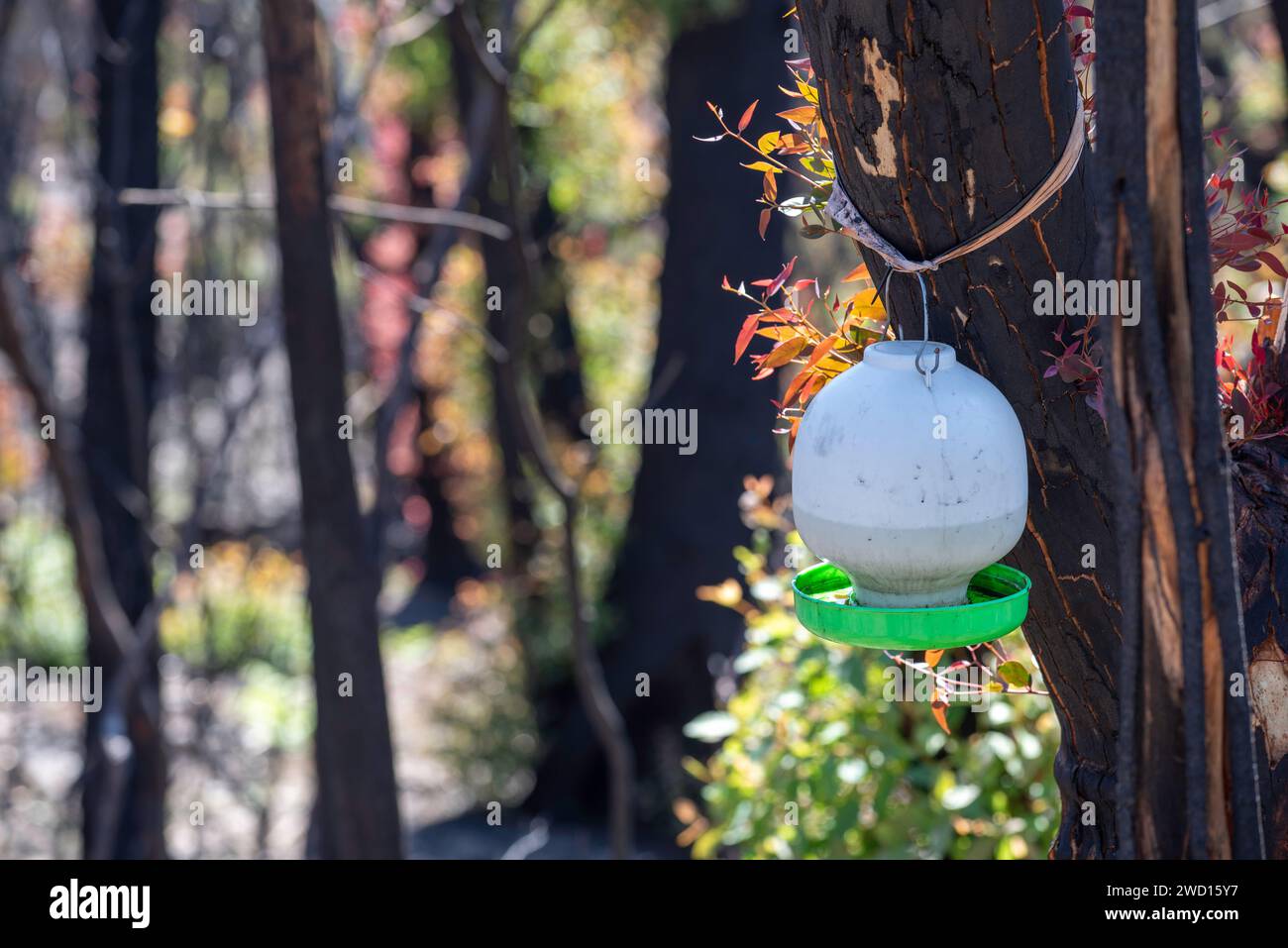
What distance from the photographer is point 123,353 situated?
23.2 feet

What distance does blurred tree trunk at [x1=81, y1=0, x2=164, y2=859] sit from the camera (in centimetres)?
668

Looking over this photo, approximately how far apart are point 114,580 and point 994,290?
6.10 m

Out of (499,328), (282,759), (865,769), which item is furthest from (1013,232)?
(282,759)

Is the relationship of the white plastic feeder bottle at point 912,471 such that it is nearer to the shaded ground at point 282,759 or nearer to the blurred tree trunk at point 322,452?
the blurred tree trunk at point 322,452

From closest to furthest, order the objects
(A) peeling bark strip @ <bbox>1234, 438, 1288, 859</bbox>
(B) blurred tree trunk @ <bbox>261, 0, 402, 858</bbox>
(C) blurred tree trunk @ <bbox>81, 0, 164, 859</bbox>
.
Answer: (A) peeling bark strip @ <bbox>1234, 438, 1288, 859</bbox> < (B) blurred tree trunk @ <bbox>261, 0, 402, 858</bbox> < (C) blurred tree trunk @ <bbox>81, 0, 164, 859</bbox>

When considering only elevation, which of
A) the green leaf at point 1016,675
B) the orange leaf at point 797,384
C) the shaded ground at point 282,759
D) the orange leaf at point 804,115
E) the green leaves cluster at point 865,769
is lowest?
the shaded ground at point 282,759

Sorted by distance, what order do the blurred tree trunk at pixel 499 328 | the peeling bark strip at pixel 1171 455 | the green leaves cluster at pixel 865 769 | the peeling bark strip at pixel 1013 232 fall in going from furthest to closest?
1. the blurred tree trunk at pixel 499 328
2. the green leaves cluster at pixel 865 769
3. the peeling bark strip at pixel 1013 232
4. the peeling bark strip at pixel 1171 455

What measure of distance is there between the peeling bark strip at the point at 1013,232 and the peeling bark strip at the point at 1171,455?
493mm

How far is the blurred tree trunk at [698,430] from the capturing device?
794 centimetres

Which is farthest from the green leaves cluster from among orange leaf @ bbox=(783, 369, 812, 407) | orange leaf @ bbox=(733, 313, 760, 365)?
orange leaf @ bbox=(733, 313, 760, 365)

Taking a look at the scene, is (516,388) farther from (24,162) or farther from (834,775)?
(24,162)

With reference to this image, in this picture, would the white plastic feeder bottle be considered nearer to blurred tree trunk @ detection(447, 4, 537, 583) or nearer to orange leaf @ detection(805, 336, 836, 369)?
orange leaf @ detection(805, 336, 836, 369)

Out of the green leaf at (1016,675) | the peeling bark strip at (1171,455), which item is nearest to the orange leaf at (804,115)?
the peeling bark strip at (1171,455)

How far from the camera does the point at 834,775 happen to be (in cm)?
390
